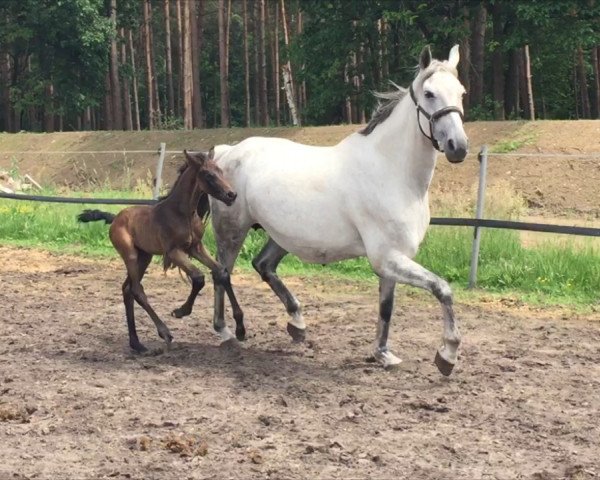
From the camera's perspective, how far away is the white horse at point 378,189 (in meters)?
5.54

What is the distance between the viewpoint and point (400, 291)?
937 centimetres

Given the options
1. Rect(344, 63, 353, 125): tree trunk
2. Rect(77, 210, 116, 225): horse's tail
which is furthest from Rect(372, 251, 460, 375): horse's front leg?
Rect(344, 63, 353, 125): tree trunk

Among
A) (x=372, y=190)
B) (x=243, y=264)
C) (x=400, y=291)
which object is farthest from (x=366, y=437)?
(x=243, y=264)

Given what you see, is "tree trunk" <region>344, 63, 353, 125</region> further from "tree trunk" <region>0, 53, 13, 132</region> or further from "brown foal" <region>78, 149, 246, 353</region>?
"brown foal" <region>78, 149, 246, 353</region>

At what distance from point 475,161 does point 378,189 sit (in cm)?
1394

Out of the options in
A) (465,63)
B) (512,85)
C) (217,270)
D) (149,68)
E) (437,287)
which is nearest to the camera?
(437,287)

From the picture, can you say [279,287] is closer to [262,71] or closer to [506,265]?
[506,265]

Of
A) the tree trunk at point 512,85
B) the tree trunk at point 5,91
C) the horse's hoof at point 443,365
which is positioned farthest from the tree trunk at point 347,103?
the horse's hoof at point 443,365

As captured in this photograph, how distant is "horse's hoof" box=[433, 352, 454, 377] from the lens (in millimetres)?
5559

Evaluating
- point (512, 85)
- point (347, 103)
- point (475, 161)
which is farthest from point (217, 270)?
point (347, 103)

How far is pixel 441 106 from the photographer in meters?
5.38

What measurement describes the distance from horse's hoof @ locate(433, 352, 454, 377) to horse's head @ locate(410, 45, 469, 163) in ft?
4.38

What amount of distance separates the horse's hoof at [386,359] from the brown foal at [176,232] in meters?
1.16

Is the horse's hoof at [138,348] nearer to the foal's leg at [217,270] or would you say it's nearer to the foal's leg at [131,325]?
the foal's leg at [131,325]
